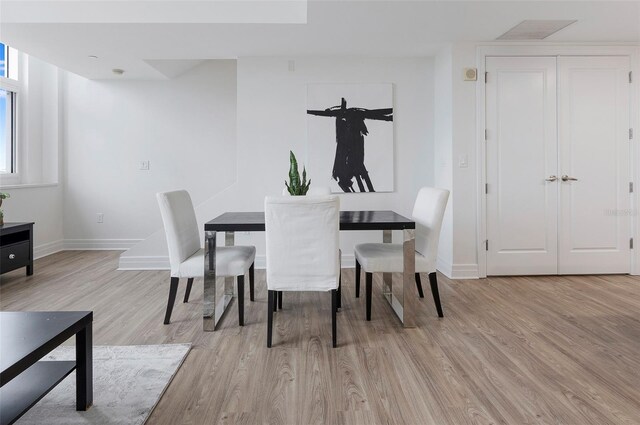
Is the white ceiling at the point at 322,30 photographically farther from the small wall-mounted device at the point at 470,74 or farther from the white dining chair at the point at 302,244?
the white dining chair at the point at 302,244

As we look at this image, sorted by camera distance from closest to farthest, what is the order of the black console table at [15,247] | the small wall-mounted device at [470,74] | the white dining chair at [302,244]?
the white dining chair at [302,244] → the black console table at [15,247] → the small wall-mounted device at [470,74]

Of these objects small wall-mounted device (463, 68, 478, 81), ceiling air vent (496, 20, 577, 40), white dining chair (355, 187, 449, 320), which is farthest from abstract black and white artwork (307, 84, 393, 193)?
white dining chair (355, 187, 449, 320)

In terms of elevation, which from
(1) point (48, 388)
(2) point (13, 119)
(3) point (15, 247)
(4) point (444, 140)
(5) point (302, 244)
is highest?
(2) point (13, 119)

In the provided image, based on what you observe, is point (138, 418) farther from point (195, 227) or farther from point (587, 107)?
point (587, 107)

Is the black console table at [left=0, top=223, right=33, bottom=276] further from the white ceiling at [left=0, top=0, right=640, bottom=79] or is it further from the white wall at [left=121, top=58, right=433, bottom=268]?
the white ceiling at [left=0, top=0, right=640, bottom=79]

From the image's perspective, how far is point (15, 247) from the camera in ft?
12.3

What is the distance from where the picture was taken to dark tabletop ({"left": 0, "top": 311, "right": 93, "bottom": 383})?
124 centimetres

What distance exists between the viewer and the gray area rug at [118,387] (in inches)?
61.7

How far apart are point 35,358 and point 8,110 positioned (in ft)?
15.8

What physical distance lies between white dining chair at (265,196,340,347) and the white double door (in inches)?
89.5

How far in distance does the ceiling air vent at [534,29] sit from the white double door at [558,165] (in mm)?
216

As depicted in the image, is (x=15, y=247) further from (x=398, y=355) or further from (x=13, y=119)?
(x=398, y=355)

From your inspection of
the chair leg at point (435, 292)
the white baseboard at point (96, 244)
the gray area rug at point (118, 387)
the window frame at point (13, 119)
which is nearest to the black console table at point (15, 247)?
the window frame at point (13, 119)

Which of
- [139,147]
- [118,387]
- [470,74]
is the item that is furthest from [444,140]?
[139,147]
